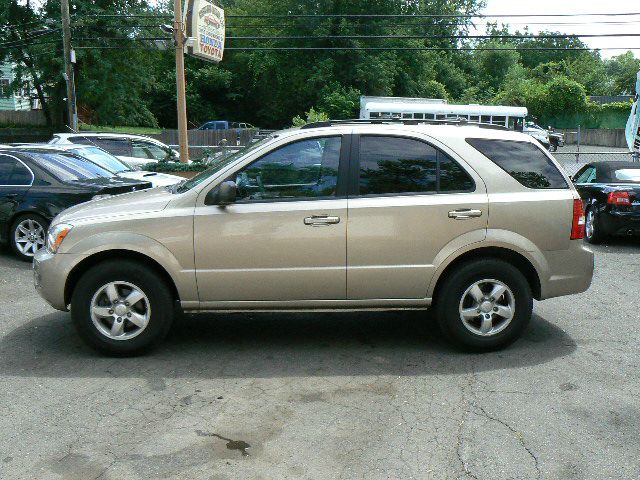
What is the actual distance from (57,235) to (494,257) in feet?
11.8

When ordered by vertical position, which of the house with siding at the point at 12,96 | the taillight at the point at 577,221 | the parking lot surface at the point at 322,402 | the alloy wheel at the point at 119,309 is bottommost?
the parking lot surface at the point at 322,402

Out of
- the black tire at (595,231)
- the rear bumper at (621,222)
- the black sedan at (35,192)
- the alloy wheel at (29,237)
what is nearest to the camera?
the black sedan at (35,192)

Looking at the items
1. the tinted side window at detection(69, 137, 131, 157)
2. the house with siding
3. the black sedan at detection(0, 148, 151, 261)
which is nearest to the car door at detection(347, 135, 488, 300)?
the black sedan at detection(0, 148, 151, 261)

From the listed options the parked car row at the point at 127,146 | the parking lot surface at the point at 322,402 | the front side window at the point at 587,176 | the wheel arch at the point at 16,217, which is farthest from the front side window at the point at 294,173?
the parked car row at the point at 127,146

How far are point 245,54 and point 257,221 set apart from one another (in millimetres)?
48281

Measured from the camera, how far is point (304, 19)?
4375cm

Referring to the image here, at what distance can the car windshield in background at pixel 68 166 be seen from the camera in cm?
1009

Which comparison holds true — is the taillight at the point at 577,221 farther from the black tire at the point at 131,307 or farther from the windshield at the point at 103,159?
the windshield at the point at 103,159

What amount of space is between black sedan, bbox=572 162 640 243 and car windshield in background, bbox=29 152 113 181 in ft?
25.7

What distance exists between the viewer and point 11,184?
9977 millimetres

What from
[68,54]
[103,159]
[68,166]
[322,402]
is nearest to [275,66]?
[68,54]

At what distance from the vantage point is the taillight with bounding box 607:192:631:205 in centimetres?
1047

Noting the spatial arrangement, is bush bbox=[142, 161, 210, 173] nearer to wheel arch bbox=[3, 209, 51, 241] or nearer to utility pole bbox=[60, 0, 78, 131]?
wheel arch bbox=[3, 209, 51, 241]

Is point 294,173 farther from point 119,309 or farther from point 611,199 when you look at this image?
point 611,199
